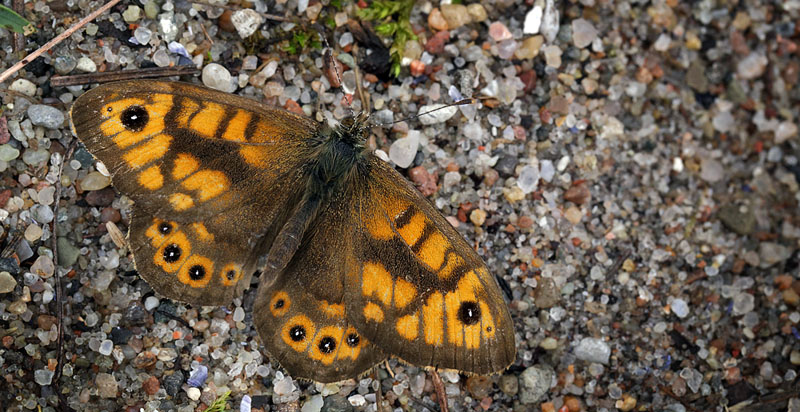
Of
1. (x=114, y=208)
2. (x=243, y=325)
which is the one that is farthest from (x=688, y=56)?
(x=114, y=208)

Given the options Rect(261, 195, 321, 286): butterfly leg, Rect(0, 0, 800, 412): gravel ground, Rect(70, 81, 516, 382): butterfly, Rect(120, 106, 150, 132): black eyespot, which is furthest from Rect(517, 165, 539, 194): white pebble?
Rect(120, 106, 150, 132): black eyespot

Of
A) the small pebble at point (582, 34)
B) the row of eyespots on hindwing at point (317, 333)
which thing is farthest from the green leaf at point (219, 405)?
the small pebble at point (582, 34)

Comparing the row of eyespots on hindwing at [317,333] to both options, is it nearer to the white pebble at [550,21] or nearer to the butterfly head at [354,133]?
the butterfly head at [354,133]

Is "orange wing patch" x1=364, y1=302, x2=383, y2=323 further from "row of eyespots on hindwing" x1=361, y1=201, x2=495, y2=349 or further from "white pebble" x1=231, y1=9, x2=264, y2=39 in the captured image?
"white pebble" x1=231, y1=9, x2=264, y2=39

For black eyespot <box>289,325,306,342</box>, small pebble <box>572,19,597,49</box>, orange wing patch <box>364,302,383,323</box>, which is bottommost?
black eyespot <box>289,325,306,342</box>

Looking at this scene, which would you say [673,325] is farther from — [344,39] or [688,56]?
[344,39]
